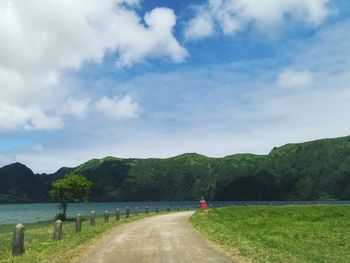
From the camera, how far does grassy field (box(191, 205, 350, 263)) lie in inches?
763

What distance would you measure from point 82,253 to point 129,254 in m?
2.43

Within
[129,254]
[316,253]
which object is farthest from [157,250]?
[316,253]

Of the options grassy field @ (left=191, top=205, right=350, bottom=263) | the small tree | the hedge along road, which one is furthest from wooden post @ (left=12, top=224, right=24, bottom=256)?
the small tree

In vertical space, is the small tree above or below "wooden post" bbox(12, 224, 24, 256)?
above

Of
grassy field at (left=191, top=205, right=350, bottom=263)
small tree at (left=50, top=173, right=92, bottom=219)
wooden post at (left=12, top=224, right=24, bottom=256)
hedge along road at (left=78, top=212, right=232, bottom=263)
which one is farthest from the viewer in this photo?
small tree at (left=50, top=173, right=92, bottom=219)

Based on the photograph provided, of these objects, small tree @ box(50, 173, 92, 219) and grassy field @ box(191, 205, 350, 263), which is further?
small tree @ box(50, 173, 92, 219)

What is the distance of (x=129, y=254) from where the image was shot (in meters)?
18.7

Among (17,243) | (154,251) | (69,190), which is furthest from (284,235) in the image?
(69,190)

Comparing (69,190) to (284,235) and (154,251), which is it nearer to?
(284,235)

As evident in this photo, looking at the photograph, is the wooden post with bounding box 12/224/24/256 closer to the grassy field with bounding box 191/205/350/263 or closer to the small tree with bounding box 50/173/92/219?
the grassy field with bounding box 191/205/350/263

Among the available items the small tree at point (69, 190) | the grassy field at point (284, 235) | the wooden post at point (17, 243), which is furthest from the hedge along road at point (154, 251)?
the small tree at point (69, 190)

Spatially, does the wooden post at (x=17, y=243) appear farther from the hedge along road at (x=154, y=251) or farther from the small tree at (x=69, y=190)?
the small tree at (x=69, y=190)

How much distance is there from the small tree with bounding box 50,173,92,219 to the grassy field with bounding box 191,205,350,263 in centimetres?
2490

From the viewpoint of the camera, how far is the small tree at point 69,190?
223ft
